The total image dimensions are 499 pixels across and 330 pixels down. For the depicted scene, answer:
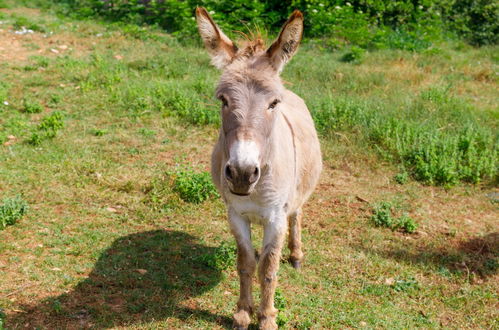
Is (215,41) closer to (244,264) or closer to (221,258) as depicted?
(244,264)

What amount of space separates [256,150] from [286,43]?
0.88 m

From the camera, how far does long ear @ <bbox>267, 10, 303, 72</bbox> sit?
329cm

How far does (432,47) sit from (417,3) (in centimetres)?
206

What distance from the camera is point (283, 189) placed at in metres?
3.67

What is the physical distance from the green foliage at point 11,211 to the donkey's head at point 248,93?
279 cm

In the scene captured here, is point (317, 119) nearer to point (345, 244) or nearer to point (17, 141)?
point (345, 244)

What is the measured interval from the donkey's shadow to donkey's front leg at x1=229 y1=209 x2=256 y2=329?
19 cm

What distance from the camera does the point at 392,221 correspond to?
18.2ft

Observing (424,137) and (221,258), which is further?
(424,137)

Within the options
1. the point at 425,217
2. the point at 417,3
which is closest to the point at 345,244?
the point at 425,217

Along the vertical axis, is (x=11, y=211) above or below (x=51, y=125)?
above

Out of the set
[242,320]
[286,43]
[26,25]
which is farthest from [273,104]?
[26,25]

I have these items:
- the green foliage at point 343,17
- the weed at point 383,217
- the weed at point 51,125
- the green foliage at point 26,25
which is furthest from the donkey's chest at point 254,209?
the green foliage at point 26,25

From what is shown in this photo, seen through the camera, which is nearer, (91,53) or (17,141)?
(17,141)
